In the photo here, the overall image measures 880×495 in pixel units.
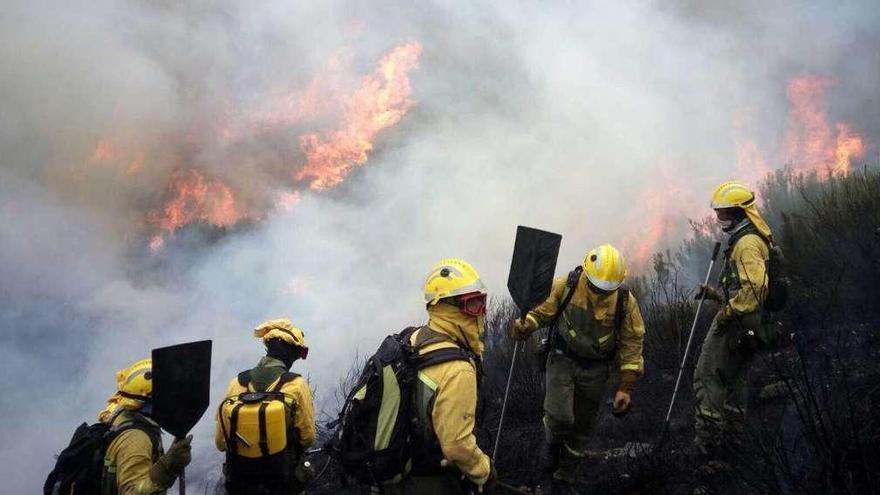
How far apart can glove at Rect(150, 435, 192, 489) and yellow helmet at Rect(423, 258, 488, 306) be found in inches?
57.1

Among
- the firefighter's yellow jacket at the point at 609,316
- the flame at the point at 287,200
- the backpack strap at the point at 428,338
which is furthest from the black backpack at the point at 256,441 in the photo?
the flame at the point at 287,200

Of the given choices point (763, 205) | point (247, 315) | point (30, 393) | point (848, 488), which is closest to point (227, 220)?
point (247, 315)

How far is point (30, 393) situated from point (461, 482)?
1327 cm

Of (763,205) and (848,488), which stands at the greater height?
(763,205)

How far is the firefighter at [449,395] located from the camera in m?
2.47

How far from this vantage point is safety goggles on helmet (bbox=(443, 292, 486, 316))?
9.06 ft

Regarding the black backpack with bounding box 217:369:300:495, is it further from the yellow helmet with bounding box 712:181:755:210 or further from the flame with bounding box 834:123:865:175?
the flame with bounding box 834:123:865:175

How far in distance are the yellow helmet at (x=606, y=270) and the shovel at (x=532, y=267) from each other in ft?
1.24

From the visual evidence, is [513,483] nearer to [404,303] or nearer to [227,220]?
[404,303]

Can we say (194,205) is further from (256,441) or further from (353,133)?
(256,441)

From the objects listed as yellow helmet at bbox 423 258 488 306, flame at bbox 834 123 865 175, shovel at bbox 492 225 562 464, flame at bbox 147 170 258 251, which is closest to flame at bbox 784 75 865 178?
flame at bbox 834 123 865 175

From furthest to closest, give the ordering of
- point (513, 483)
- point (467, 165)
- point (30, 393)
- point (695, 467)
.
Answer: point (467, 165)
point (30, 393)
point (513, 483)
point (695, 467)

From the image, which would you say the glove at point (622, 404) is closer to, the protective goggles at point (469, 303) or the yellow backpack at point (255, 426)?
the protective goggles at point (469, 303)

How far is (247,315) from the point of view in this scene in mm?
13836
